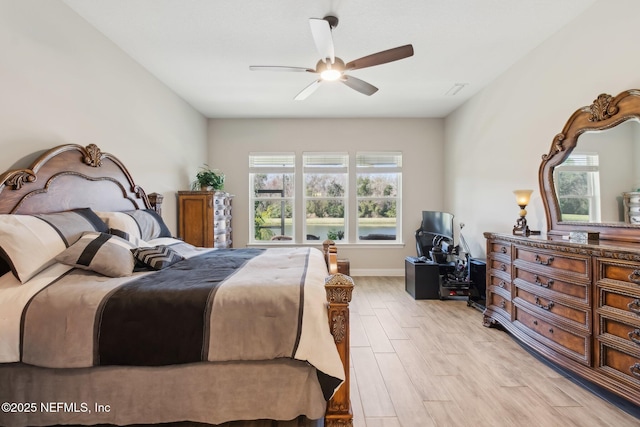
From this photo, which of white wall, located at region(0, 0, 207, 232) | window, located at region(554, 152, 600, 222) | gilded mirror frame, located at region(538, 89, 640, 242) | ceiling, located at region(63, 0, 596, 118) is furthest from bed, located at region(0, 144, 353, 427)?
window, located at region(554, 152, 600, 222)

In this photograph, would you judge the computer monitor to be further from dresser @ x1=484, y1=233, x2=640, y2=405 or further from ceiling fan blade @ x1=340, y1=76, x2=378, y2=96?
ceiling fan blade @ x1=340, y1=76, x2=378, y2=96

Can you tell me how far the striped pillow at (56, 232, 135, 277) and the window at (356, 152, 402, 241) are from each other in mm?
4008

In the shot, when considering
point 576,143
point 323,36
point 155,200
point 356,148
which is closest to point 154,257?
point 155,200

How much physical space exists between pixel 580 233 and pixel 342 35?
2617 millimetres

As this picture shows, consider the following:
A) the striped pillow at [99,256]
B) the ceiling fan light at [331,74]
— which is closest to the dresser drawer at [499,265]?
the ceiling fan light at [331,74]

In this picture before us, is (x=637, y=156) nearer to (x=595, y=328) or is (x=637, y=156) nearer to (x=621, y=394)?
(x=595, y=328)

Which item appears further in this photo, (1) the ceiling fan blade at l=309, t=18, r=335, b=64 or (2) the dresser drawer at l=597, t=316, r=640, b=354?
(1) the ceiling fan blade at l=309, t=18, r=335, b=64

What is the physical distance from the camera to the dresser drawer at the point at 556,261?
2001 mm

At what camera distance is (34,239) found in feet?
5.47

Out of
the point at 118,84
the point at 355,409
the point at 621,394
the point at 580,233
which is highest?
the point at 118,84

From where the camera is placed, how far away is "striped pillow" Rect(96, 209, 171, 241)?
2.37 meters

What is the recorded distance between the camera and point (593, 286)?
1932 millimetres

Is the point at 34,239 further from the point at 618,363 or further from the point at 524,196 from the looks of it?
the point at 524,196

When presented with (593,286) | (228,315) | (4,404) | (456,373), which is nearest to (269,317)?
(228,315)
